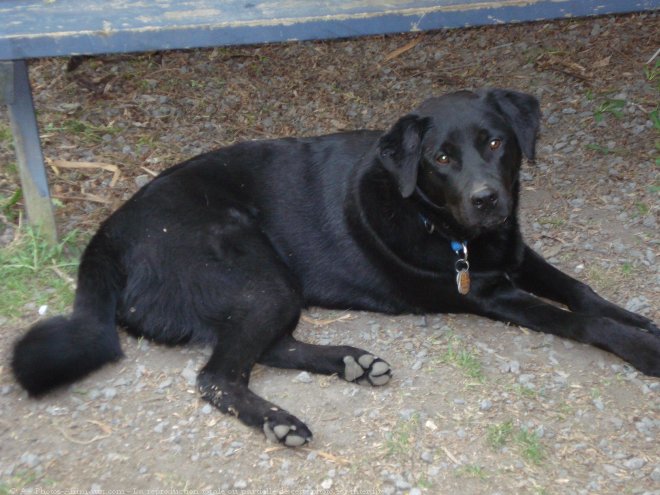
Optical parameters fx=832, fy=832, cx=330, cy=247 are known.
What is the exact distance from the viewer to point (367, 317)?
380cm

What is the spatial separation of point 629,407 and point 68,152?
3.58 metres

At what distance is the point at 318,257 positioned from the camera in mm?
3842

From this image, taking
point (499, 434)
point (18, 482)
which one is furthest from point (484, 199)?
point (18, 482)

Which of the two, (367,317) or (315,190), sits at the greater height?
(315,190)

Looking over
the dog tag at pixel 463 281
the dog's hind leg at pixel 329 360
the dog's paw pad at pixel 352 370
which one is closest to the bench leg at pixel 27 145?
the dog's hind leg at pixel 329 360

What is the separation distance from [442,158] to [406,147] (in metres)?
0.17

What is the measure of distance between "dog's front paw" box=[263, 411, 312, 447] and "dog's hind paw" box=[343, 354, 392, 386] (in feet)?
1.16

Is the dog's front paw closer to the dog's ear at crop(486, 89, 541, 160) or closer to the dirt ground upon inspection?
the dirt ground

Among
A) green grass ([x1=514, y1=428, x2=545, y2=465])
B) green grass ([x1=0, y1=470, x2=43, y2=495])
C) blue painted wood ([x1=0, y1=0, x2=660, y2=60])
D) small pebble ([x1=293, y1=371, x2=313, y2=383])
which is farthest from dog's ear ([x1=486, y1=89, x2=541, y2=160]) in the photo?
green grass ([x1=0, y1=470, x2=43, y2=495])

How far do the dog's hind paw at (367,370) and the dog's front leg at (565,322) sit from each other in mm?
595

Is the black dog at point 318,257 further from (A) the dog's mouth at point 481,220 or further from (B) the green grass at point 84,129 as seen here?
(B) the green grass at point 84,129

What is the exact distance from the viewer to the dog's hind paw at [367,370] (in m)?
3.24

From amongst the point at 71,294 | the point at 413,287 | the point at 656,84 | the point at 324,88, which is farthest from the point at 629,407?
the point at 324,88

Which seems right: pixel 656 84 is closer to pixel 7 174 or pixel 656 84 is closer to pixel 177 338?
pixel 177 338
